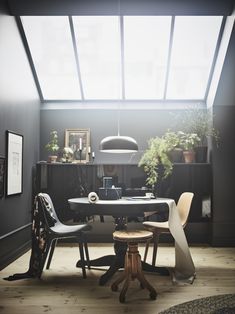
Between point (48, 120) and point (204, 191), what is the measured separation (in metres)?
3.12

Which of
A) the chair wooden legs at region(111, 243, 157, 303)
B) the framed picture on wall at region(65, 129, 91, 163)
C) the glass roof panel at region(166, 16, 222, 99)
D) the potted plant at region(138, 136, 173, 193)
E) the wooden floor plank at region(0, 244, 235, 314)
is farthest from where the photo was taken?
the framed picture on wall at region(65, 129, 91, 163)

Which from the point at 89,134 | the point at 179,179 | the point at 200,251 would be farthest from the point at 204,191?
the point at 89,134

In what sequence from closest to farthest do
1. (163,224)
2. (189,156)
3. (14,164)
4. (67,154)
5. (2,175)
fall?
(2,175)
(163,224)
(14,164)
(189,156)
(67,154)

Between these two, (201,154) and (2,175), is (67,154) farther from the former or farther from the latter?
(201,154)

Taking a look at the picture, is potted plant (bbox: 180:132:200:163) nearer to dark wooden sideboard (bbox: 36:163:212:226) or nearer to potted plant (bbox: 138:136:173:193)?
dark wooden sideboard (bbox: 36:163:212:226)

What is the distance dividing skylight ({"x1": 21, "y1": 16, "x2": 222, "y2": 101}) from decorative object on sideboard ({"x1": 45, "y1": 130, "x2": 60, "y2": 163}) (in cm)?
74

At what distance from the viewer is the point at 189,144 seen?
20.1 feet

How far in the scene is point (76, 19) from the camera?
5598 mm

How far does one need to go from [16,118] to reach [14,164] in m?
0.68

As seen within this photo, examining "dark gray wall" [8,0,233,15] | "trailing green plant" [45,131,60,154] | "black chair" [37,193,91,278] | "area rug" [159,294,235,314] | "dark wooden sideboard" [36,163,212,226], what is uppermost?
"dark gray wall" [8,0,233,15]

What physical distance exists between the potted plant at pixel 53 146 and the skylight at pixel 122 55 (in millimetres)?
742

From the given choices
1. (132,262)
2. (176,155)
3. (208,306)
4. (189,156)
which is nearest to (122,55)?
(176,155)

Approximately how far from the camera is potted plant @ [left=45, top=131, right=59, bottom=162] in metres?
6.34

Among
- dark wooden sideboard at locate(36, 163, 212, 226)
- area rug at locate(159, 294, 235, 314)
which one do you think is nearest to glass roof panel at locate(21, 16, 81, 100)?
dark wooden sideboard at locate(36, 163, 212, 226)
